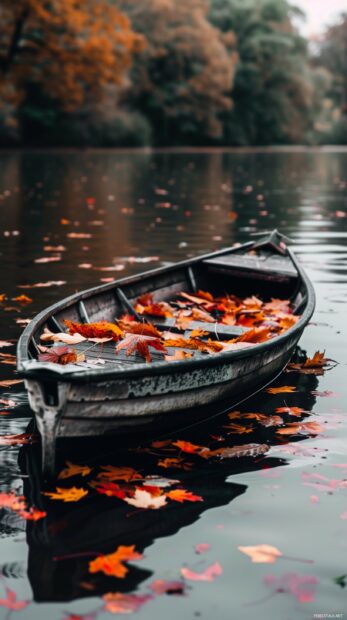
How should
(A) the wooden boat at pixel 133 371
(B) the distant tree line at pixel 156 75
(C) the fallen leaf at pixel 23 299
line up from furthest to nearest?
(B) the distant tree line at pixel 156 75 → (C) the fallen leaf at pixel 23 299 → (A) the wooden boat at pixel 133 371

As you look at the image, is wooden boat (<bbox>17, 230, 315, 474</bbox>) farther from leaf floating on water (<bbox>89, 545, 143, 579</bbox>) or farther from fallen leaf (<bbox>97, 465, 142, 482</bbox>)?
leaf floating on water (<bbox>89, 545, 143, 579</bbox>)

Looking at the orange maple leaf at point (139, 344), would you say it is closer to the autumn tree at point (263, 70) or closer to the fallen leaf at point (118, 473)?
the fallen leaf at point (118, 473)

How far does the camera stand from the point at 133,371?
4.79 m

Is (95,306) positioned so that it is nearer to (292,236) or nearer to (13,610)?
(13,610)

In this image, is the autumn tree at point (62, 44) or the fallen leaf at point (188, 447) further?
the autumn tree at point (62, 44)

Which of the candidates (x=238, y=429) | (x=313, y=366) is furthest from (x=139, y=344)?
(x=313, y=366)

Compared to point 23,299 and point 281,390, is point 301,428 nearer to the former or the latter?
point 281,390

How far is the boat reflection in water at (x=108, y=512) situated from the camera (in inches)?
157

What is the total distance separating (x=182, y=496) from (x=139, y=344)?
154cm

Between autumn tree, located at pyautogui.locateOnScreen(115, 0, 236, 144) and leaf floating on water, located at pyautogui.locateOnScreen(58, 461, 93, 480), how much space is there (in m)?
54.6

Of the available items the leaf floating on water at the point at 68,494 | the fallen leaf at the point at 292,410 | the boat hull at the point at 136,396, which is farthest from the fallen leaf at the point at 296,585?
the fallen leaf at the point at 292,410

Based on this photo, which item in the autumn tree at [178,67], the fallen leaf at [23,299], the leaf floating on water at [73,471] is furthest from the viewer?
the autumn tree at [178,67]

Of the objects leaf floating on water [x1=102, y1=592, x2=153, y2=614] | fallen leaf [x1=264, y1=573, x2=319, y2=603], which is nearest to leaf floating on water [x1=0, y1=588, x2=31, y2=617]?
leaf floating on water [x1=102, y1=592, x2=153, y2=614]

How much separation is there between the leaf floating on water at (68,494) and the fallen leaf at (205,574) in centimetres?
91
